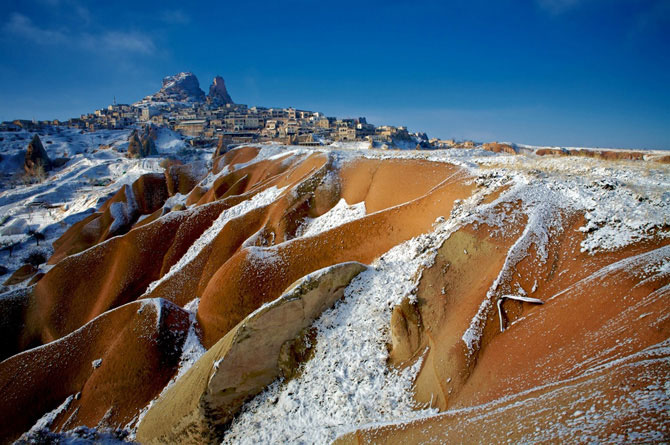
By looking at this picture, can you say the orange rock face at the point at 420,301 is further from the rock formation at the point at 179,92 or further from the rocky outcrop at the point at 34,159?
the rock formation at the point at 179,92

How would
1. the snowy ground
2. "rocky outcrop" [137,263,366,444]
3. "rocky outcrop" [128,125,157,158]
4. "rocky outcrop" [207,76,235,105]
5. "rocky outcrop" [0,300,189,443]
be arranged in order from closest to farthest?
1. "rocky outcrop" [137,263,366,444]
2. "rocky outcrop" [0,300,189,443]
3. the snowy ground
4. "rocky outcrop" [128,125,157,158]
5. "rocky outcrop" [207,76,235,105]

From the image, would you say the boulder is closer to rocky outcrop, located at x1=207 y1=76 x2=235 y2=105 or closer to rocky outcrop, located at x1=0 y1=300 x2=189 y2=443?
rocky outcrop, located at x1=0 y1=300 x2=189 y2=443

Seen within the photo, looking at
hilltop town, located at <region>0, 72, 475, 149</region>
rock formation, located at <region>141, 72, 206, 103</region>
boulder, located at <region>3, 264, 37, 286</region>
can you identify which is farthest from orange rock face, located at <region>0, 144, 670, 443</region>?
rock formation, located at <region>141, 72, 206, 103</region>

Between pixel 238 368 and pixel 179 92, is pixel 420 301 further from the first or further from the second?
pixel 179 92

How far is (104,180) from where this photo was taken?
66188mm

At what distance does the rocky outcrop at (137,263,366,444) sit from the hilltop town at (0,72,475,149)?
185ft

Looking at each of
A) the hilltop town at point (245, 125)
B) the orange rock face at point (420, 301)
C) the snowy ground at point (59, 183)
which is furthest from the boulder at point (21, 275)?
the hilltop town at point (245, 125)

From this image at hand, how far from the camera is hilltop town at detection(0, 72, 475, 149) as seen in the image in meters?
86.9

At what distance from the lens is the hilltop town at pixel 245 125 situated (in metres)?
86.9

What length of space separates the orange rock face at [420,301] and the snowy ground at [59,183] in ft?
88.7

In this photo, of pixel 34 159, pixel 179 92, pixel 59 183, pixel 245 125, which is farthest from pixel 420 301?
pixel 179 92

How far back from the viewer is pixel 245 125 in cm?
10950

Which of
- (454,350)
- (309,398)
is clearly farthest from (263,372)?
(454,350)

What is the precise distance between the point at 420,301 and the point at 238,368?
7147 mm
